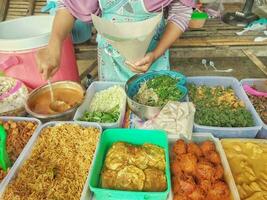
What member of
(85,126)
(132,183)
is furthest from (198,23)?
(132,183)

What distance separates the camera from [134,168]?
1386 mm

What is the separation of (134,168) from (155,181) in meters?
0.12

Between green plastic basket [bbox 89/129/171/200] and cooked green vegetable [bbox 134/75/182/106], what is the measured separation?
0.23 meters

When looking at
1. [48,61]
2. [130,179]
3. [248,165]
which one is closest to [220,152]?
[248,165]

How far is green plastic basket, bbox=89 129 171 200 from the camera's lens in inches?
48.5

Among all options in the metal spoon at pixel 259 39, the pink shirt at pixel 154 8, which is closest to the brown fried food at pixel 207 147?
the pink shirt at pixel 154 8

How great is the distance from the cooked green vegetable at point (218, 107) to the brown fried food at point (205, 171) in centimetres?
39

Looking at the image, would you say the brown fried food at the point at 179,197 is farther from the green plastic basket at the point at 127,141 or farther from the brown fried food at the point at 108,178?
the brown fried food at the point at 108,178

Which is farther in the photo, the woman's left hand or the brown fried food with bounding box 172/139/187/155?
the woman's left hand

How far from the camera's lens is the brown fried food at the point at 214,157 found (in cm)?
140

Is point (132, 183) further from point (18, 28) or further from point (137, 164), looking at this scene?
point (18, 28)

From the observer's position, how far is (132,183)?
4.35 feet

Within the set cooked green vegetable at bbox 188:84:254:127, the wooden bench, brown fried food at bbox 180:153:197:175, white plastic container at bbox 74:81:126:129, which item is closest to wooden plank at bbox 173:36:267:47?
the wooden bench

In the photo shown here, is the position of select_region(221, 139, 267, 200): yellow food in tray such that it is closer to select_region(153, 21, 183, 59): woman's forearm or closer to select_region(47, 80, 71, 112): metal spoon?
select_region(153, 21, 183, 59): woman's forearm
